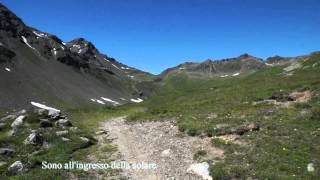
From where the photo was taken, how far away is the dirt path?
24.9m

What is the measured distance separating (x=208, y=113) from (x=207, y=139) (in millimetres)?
14706

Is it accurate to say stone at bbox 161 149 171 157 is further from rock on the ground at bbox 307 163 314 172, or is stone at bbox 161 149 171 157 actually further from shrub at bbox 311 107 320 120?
shrub at bbox 311 107 320 120

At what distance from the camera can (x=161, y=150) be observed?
30562 mm

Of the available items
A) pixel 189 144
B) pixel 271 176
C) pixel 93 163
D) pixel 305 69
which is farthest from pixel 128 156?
pixel 305 69

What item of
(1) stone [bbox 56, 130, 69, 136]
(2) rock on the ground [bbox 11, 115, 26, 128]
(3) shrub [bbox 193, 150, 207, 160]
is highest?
(2) rock on the ground [bbox 11, 115, 26, 128]

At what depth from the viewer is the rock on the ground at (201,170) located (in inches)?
930

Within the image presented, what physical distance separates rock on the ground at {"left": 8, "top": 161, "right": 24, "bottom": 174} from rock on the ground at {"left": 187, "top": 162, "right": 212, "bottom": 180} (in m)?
11.0

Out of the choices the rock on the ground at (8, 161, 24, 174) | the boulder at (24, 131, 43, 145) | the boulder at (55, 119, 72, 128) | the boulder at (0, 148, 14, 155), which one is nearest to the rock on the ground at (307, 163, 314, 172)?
the rock on the ground at (8, 161, 24, 174)

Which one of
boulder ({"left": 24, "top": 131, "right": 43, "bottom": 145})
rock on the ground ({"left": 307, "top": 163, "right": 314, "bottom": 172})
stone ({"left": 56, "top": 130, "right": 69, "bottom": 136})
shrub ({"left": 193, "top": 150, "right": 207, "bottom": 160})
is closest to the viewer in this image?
rock on the ground ({"left": 307, "top": 163, "right": 314, "bottom": 172})

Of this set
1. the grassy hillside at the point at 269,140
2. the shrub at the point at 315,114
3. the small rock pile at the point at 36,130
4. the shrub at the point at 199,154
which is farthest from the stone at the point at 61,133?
the shrub at the point at 315,114

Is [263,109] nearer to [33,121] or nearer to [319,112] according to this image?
[319,112]

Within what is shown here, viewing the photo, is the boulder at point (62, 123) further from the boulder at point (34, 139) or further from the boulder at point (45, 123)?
the boulder at point (34, 139)

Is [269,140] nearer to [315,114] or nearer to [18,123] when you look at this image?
[315,114]

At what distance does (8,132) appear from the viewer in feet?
124
